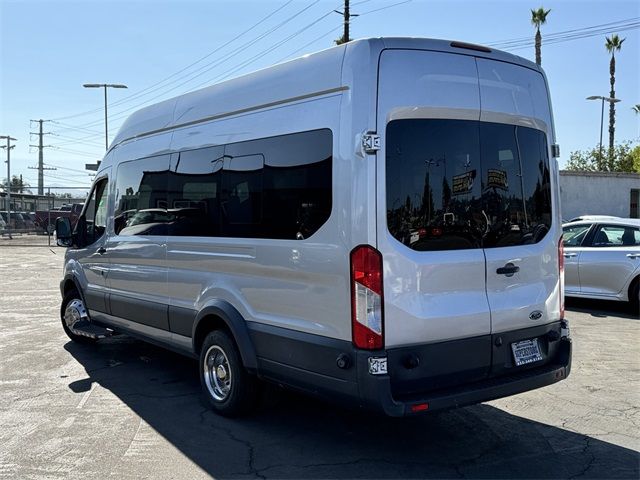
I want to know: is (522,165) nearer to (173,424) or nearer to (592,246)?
(173,424)

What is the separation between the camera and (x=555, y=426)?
4840 millimetres

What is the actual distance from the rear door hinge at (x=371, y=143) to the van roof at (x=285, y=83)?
412 millimetres

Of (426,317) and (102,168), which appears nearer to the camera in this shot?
(426,317)

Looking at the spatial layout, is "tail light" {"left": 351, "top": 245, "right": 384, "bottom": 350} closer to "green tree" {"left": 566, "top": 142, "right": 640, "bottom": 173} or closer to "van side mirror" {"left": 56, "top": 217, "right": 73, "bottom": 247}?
"van side mirror" {"left": 56, "top": 217, "right": 73, "bottom": 247}

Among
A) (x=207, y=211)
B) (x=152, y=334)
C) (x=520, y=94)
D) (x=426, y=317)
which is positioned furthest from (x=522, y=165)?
(x=152, y=334)

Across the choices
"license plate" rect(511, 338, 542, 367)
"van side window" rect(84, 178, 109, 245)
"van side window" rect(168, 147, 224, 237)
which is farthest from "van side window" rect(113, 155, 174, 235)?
"license plate" rect(511, 338, 542, 367)

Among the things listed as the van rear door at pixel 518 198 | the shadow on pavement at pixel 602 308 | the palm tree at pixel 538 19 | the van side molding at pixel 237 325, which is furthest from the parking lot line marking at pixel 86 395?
the palm tree at pixel 538 19

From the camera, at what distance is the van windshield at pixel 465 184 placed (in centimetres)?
387

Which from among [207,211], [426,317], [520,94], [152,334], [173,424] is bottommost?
[173,424]

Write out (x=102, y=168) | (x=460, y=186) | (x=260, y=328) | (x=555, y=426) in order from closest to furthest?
(x=460, y=186) < (x=260, y=328) < (x=555, y=426) < (x=102, y=168)

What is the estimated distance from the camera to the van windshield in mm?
3865

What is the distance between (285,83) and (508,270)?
2.13m

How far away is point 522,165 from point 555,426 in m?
2.13

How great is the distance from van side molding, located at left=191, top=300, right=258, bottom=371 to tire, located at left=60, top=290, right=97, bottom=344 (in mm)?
3352
